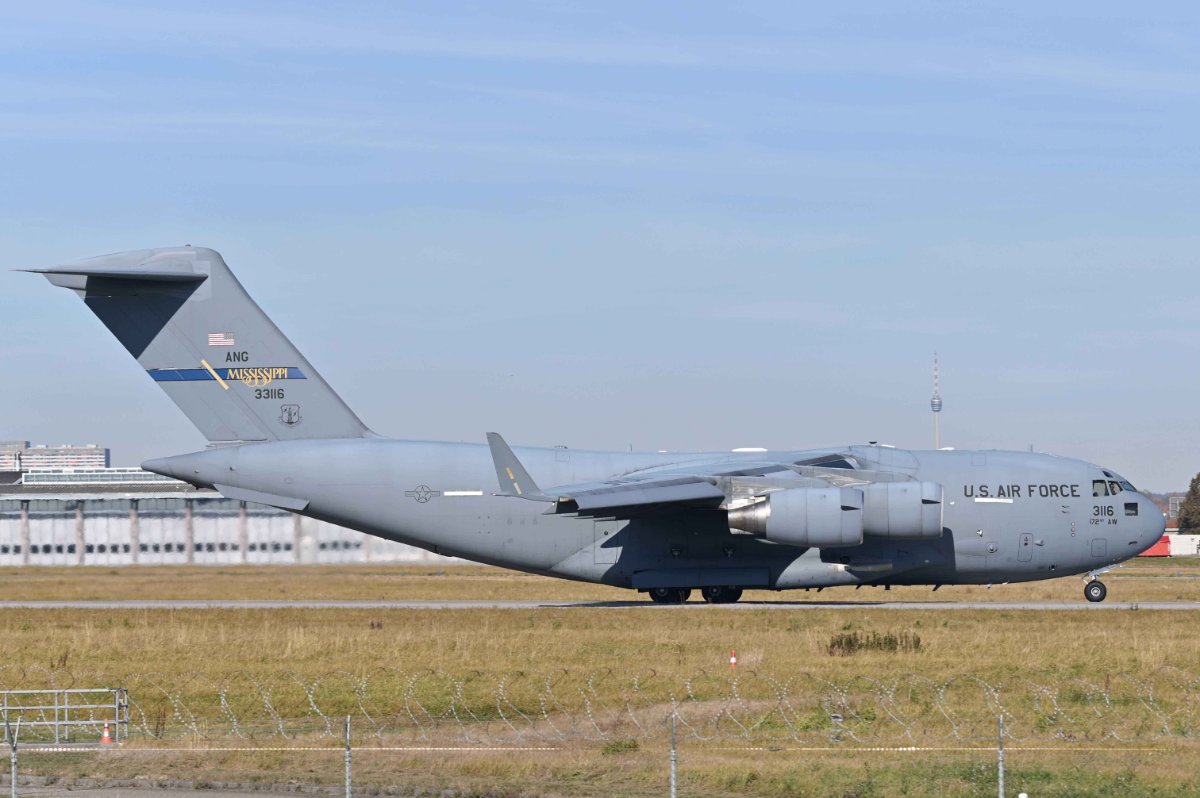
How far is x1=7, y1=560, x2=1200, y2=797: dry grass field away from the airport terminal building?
2.29m

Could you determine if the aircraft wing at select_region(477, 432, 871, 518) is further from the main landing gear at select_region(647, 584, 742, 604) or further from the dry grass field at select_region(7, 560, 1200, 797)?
the main landing gear at select_region(647, 584, 742, 604)

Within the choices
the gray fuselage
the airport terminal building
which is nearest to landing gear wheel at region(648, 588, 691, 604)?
the gray fuselage

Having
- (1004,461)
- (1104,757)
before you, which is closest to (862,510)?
(1004,461)

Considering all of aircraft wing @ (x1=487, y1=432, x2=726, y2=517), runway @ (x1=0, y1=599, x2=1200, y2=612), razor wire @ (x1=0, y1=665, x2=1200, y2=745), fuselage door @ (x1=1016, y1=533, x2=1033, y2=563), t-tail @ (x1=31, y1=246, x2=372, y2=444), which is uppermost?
t-tail @ (x1=31, y1=246, x2=372, y2=444)

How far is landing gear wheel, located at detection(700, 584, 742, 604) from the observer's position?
1367 inches

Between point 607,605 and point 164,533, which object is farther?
point 164,533

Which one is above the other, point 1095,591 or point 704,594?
point 704,594

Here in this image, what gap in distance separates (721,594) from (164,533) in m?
22.5

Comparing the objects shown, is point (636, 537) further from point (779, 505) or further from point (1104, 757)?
point (1104, 757)

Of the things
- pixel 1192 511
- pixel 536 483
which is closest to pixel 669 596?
pixel 536 483

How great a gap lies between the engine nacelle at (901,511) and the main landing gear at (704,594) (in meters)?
3.91

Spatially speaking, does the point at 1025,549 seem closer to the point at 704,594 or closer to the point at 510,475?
the point at 704,594

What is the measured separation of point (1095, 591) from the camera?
118 ft

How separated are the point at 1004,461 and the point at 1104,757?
18712 mm
